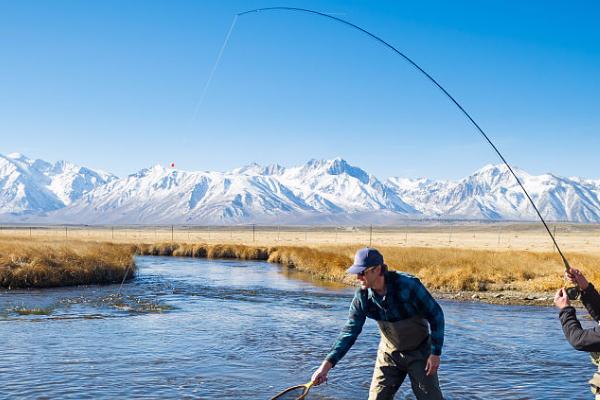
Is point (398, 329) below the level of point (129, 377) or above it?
above

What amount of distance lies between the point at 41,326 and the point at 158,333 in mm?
3178

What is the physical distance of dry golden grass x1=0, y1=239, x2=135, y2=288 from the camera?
25591 mm

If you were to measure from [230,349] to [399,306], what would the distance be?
8.86 meters

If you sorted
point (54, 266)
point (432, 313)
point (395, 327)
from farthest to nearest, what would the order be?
point (54, 266)
point (395, 327)
point (432, 313)

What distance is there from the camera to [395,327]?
21.0ft

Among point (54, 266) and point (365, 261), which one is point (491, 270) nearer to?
point (54, 266)

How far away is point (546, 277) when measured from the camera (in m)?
27.3

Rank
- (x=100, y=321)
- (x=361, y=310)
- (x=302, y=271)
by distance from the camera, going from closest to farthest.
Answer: (x=361, y=310) → (x=100, y=321) → (x=302, y=271)

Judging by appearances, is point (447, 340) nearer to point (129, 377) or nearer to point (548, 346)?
point (548, 346)

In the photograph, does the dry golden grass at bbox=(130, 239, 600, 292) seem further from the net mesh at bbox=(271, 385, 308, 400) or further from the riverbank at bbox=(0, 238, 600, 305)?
the net mesh at bbox=(271, 385, 308, 400)

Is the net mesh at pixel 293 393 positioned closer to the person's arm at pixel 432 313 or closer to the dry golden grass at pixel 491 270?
the person's arm at pixel 432 313

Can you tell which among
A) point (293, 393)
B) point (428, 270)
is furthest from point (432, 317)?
point (428, 270)

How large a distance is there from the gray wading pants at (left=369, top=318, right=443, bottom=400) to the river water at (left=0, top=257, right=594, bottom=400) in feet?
14.3

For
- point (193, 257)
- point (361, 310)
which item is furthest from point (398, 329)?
point (193, 257)
